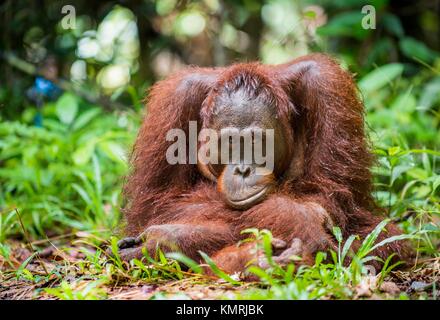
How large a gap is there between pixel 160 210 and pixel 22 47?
12.8ft

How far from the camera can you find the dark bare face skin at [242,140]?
334cm

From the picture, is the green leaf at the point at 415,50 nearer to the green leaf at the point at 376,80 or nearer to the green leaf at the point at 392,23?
the green leaf at the point at 392,23

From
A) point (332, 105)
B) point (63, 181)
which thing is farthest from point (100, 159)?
point (332, 105)

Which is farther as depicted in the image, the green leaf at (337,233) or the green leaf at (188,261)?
the green leaf at (337,233)

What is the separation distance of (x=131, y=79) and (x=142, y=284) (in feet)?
15.2

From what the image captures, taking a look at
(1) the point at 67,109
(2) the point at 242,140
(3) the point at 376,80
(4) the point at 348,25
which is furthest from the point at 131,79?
(2) the point at 242,140

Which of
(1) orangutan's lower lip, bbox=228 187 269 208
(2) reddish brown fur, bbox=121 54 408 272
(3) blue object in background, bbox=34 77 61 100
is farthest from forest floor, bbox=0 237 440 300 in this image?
(3) blue object in background, bbox=34 77 61 100

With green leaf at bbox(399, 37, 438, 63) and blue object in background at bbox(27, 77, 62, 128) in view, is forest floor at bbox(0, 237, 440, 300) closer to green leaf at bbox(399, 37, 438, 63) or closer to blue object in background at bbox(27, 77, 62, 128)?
blue object in background at bbox(27, 77, 62, 128)

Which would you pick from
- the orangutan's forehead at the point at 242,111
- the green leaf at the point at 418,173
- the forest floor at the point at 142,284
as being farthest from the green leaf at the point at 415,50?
the orangutan's forehead at the point at 242,111

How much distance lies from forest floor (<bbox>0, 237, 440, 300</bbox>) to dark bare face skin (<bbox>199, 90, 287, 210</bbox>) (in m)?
0.49

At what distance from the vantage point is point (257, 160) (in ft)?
11.0

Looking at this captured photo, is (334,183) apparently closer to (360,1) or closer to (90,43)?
(360,1)

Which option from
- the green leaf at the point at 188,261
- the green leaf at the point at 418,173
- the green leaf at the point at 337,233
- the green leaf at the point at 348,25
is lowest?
the green leaf at the point at 188,261

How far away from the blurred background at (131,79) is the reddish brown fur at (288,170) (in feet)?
1.57
